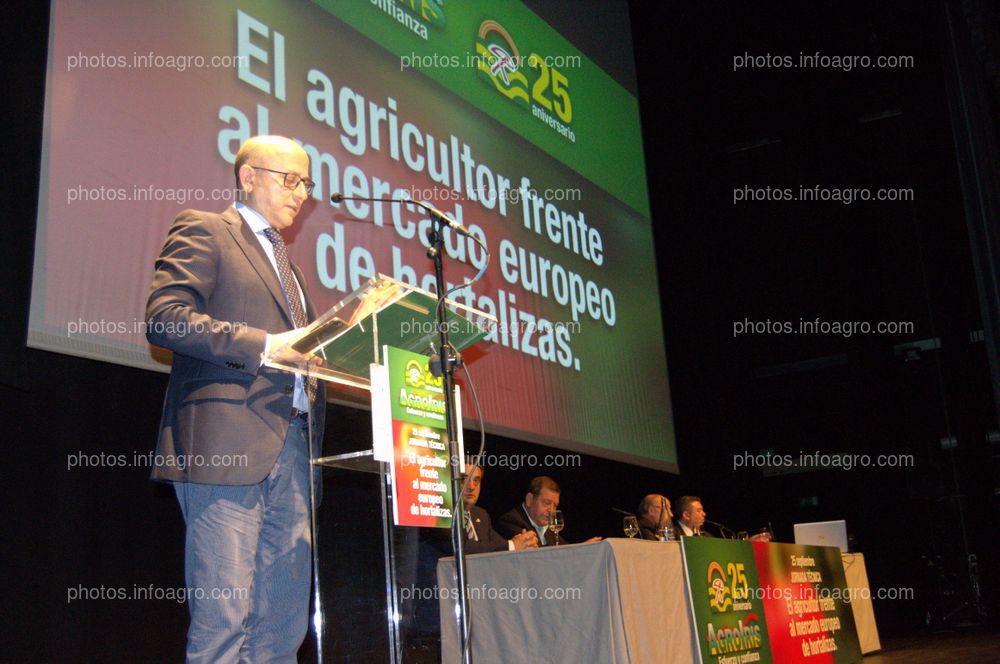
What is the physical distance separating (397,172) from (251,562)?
275cm

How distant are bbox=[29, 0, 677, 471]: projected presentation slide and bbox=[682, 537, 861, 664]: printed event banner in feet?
4.53

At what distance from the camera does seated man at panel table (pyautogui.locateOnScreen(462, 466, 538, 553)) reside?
432 centimetres

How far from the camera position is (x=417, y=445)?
210 centimetres

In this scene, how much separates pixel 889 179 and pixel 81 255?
26.1 ft

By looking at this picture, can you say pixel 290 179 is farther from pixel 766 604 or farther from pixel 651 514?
pixel 651 514

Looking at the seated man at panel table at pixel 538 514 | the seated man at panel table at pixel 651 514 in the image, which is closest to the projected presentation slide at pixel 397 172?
the seated man at panel table at pixel 538 514

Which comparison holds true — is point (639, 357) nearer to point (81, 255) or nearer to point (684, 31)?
point (684, 31)

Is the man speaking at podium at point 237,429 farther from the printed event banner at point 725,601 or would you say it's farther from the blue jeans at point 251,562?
the printed event banner at point 725,601

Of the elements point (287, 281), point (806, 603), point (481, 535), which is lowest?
point (806, 603)

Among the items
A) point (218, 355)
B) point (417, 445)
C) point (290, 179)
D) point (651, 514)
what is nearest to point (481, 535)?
point (651, 514)

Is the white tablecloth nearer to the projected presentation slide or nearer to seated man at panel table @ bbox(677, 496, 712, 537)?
the projected presentation slide

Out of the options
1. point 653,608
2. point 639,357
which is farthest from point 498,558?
point 639,357

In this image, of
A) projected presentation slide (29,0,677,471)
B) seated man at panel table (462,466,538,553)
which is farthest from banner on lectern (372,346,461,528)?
seated man at panel table (462,466,538,553)

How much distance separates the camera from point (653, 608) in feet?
10.6
